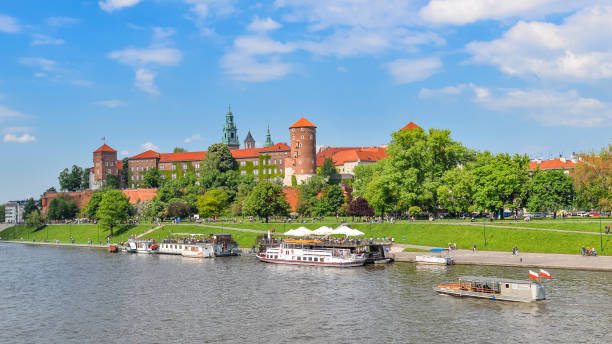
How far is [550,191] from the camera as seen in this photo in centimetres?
7888

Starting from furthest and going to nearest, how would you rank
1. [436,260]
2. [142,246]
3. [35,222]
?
[35,222] < [142,246] < [436,260]

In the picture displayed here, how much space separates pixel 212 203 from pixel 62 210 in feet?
169

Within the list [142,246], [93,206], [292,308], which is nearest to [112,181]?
[93,206]

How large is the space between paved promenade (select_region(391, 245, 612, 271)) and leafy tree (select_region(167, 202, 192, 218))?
62.9 m

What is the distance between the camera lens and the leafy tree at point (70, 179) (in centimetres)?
17662

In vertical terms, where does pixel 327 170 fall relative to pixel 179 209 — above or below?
above

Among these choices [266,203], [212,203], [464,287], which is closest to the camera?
[464,287]

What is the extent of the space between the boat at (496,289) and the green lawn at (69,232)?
2908 inches

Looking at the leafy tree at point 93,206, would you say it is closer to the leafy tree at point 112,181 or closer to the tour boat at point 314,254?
the leafy tree at point 112,181

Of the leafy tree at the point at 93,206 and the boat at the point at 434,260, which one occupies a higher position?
the leafy tree at the point at 93,206

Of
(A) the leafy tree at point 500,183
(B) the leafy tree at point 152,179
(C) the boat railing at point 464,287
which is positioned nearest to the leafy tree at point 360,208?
(A) the leafy tree at point 500,183

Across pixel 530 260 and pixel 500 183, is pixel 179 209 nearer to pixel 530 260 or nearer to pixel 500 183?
pixel 500 183

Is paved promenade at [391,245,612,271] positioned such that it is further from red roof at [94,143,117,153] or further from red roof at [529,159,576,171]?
red roof at [94,143,117,153]

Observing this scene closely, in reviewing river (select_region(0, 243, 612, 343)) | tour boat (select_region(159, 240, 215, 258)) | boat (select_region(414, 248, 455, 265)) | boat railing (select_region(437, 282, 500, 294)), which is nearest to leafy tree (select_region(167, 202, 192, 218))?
tour boat (select_region(159, 240, 215, 258))
